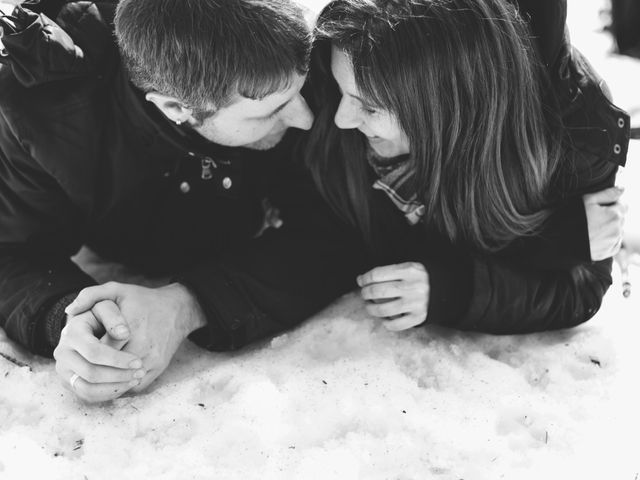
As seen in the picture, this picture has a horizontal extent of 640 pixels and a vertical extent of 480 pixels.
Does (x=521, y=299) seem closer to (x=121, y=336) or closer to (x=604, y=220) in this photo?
(x=604, y=220)

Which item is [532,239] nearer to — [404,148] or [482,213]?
[482,213]

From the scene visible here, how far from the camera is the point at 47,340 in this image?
1848 millimetres

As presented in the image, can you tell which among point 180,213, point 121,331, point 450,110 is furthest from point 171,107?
point 450,110

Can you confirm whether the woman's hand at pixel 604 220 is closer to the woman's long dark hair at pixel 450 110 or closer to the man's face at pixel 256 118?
the woman's long dark hair at pixel 450 110

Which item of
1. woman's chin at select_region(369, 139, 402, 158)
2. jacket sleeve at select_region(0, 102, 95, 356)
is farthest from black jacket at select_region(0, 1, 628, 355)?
woman's chin at select_region(369, 139, 402, 158)

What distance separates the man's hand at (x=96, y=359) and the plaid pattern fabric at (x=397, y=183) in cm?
74

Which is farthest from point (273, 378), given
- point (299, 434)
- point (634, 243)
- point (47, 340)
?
point (634, 243)

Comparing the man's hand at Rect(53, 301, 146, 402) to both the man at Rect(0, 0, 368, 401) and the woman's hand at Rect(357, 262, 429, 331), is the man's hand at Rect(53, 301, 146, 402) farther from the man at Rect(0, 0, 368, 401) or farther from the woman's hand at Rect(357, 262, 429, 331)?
the woman's hand at Rect(357, 262, 429, 331)

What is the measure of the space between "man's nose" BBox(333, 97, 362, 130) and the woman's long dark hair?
0.07 meters

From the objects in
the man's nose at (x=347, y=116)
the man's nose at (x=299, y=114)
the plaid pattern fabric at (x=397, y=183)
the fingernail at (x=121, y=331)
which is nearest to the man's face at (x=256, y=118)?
the man's nose at (x=299, y=114)

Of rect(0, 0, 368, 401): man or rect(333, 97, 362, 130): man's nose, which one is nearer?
rect(0, 0, 368, 401): man

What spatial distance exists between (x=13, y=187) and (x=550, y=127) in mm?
1316

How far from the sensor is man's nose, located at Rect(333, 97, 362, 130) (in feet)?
5.71

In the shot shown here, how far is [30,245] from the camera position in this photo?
1931 millimetres
